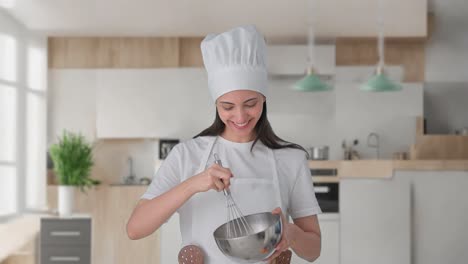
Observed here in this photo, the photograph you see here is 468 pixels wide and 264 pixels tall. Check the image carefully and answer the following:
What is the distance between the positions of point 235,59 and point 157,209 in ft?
1.40

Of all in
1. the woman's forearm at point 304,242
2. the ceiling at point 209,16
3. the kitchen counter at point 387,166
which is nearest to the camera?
the woman's forearm at point 304,242

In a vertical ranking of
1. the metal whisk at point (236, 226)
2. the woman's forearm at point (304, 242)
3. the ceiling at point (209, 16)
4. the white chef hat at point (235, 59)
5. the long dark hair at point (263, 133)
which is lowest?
the woman's forearm at point (304, 242)

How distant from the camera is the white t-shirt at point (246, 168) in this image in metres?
1.62

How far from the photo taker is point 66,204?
5570 millimetres

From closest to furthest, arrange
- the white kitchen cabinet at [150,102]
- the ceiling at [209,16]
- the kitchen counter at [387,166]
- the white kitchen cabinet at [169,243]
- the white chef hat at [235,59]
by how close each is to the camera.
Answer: the white chef hat at [235,59] → the kitchen counter at [387,166] → the white kitchen cabinet at [169,243] → the ceiling at [209,16] → the white kitchen cabinet at [150,102]

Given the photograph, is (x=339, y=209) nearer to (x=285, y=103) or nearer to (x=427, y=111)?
(x=285, y=103)

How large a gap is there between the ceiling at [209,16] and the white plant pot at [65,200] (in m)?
1.48

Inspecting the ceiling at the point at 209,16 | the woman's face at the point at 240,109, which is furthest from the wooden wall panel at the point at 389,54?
the woman's face at the point at 240,109

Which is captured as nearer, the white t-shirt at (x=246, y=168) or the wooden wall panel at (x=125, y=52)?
the white t-shirt at (x=246, y=168)

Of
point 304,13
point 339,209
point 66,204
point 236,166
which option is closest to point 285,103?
point 304,13

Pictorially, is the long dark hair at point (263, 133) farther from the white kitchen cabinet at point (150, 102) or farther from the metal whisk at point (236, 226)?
the white kitchen cabinet at point (150, 102)

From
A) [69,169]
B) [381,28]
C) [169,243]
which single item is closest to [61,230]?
[69,169]

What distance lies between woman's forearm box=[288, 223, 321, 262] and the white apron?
99 mm

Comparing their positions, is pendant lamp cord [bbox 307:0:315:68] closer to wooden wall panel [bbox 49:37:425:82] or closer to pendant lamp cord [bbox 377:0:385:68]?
wooden wall panel [bbox 49:37:425:82]
